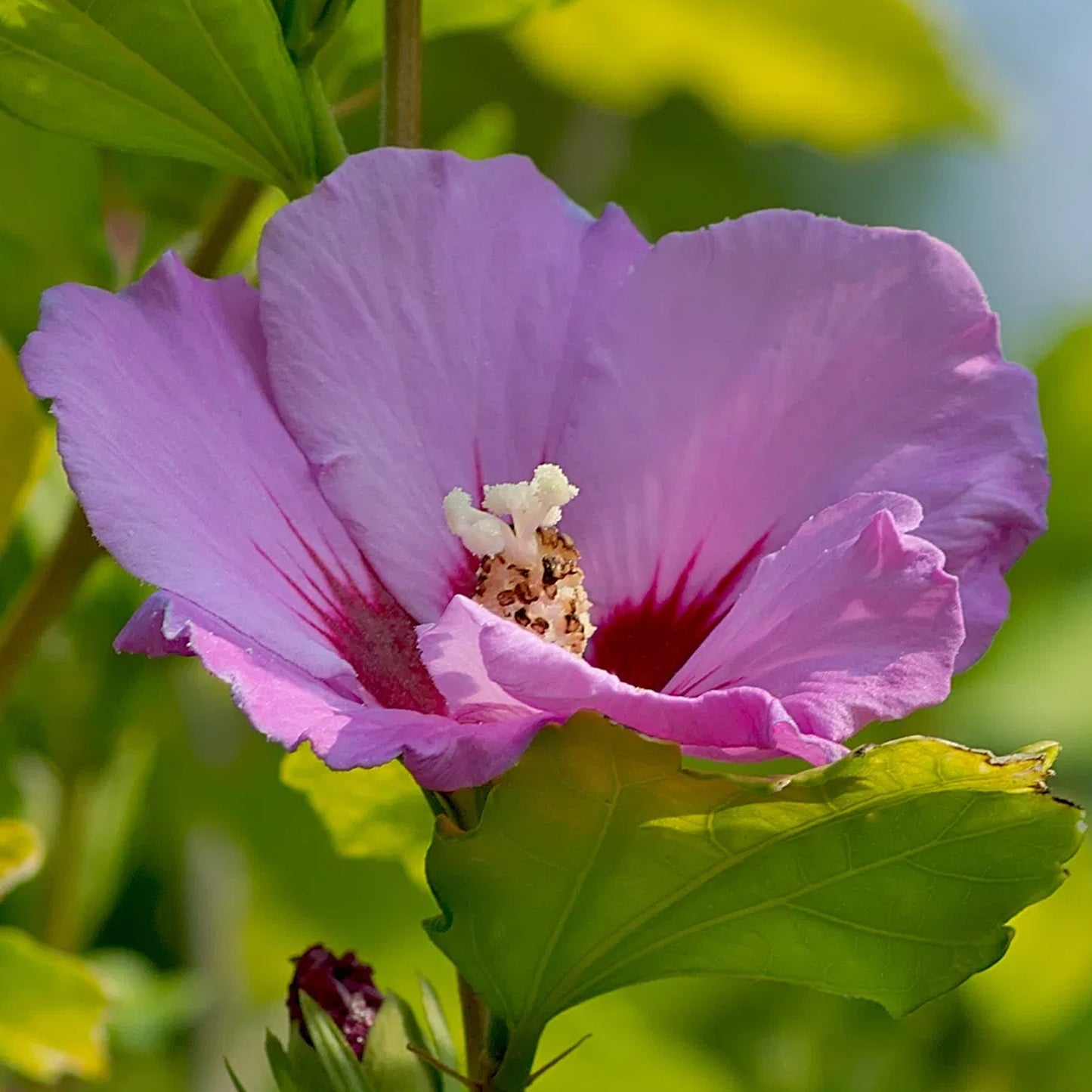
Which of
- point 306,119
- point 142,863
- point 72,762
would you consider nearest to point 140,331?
point 306,119

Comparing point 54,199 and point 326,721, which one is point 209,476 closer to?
point 326,721

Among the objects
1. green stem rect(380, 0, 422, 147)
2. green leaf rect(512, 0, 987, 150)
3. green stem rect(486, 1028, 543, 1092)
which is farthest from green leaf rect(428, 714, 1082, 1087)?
green leaf rect(512, 0, 987, 150)

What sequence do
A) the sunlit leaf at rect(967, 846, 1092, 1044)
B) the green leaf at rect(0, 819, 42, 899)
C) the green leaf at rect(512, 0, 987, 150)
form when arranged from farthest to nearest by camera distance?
the green leaf at rect(512, 0, 987, 150) → the sunlit leaf at rect(967, 846, 1092, 1044) → the green leaf at rect(0, 819, 42, 899)

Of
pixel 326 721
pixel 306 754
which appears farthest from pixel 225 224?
pixel 326 721

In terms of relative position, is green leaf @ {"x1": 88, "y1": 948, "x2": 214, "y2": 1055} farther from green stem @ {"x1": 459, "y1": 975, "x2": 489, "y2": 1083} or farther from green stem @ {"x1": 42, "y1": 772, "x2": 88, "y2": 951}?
green stem @ {"x1": 459, "y1": 975, "x2": 489, "y2": 1083}

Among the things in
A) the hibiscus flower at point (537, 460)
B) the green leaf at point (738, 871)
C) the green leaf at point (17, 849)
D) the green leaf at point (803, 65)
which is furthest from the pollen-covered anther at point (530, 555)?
the green leaf at point (803, 65)

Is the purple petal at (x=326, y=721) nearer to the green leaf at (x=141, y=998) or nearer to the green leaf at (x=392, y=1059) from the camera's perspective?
the green leaf at (x=392, y=1059)
